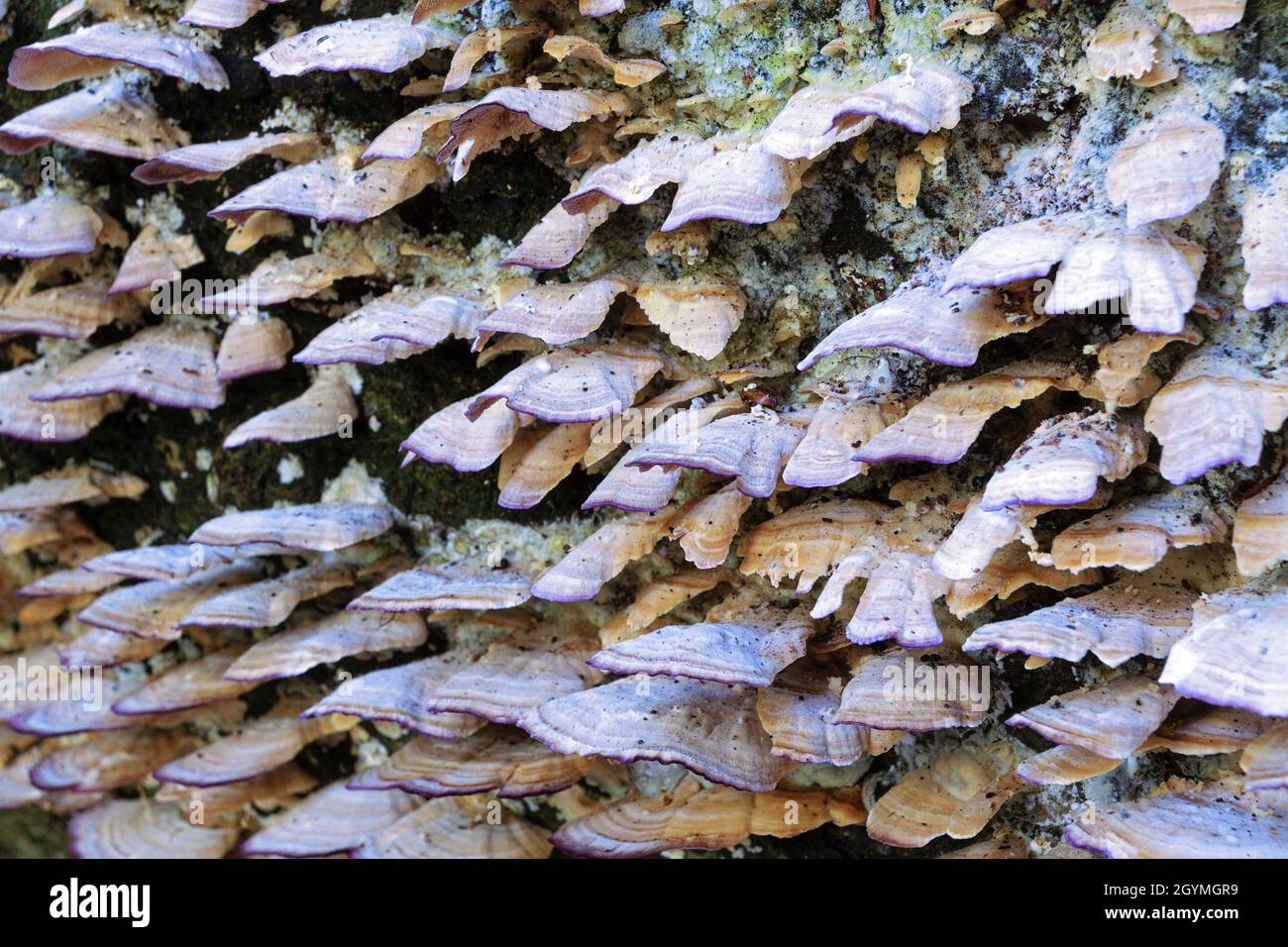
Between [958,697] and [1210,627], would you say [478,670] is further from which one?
[1210,627]

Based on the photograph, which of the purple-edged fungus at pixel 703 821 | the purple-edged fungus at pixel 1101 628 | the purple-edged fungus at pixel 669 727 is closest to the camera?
the purple-edged fungus at pixel 1101 628

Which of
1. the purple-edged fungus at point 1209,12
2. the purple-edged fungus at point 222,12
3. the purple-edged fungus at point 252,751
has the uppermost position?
the purple-edged fungus at point 222,12

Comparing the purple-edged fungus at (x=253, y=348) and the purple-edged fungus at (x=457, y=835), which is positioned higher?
the purple-edged fungus at (x=253, y=348)

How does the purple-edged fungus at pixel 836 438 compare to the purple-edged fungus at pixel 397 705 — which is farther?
the purple-edged fungus at pixel 397 705

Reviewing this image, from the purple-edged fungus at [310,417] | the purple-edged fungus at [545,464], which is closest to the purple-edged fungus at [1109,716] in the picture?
the purple-edged fungus at [545,464]

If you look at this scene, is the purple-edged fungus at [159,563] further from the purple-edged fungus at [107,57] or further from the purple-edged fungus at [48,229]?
the purple-edged fungus at [107,57]

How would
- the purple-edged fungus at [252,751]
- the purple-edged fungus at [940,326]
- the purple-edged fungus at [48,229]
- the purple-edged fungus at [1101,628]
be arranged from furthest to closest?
1. the purple-edged fungus at [252,751]
2. the purple-edged fungus at [48,229]
3. the purple-edged fungus at [940,326]
4. the purple-edged fungus at [1101,628]

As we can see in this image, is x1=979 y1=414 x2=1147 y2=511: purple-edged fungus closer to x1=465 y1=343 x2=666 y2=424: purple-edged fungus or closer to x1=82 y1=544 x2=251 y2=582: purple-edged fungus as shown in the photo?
x1=465 y1=343 x2=666 y2=424: purple-edged fungus

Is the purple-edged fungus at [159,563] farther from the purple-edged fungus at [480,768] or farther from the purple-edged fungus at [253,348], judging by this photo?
the purple-edged fungus at [480,768]
